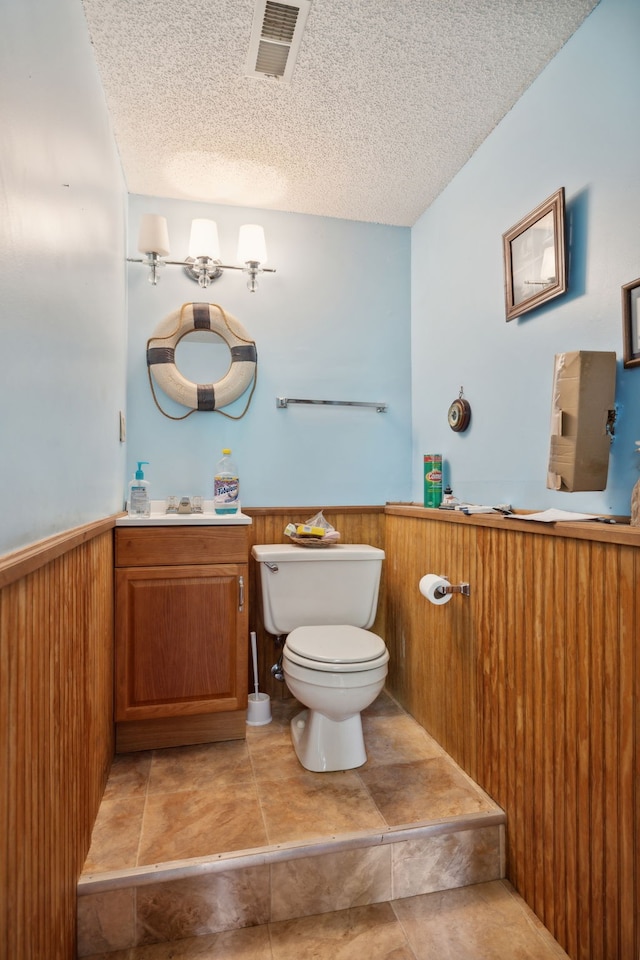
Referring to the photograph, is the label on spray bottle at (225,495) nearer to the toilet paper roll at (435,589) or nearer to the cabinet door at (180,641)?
the cabinet door at (180,641)

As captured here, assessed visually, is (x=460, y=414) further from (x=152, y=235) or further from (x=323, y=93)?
(x=152, y=235)

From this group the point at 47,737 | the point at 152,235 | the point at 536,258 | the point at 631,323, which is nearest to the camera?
the point at 47,737

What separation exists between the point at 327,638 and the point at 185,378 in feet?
4.22

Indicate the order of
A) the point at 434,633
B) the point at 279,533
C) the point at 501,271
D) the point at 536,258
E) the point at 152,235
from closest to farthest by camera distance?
the point at 536,258
the point at 501,271
the point at 434,633
the point at 152,235
the point at 279,533

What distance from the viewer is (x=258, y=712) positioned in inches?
85.8

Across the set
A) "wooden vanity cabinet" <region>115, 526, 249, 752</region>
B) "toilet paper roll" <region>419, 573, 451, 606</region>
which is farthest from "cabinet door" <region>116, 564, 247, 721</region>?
"toilet paper roll" <region>419, 573, 451, 606</region>

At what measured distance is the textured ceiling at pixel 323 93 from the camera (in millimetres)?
1492

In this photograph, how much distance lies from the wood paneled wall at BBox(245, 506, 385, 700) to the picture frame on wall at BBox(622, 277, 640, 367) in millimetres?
1462

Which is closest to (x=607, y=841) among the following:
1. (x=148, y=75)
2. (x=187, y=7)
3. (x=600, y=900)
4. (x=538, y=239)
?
(x=600, y=900)

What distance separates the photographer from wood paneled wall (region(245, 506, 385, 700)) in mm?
2402

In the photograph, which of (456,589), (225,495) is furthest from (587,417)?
(225,495)

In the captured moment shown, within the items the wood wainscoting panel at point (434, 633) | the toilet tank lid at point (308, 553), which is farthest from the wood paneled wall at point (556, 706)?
the toilet tank lid at point (308, 553)

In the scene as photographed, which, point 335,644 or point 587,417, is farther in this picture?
point 335,644

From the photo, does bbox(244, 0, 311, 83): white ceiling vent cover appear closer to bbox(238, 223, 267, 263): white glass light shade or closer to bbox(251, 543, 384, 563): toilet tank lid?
bbox(238, 223, 267, 263): white glass light shade
